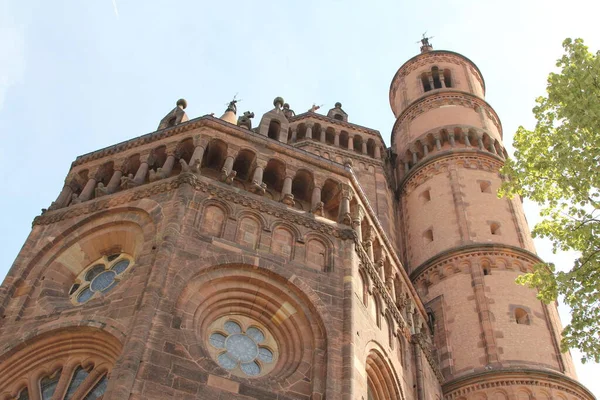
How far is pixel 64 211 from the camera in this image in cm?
1895

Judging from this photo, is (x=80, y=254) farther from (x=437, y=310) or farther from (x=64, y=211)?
(x=437, y=310)

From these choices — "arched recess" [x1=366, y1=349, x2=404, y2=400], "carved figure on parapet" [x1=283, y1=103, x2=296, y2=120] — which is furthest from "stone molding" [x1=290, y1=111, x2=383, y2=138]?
"arched recess" [x1=366, y1=349, x2=404, y2=400]

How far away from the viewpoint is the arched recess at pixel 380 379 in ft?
55.0

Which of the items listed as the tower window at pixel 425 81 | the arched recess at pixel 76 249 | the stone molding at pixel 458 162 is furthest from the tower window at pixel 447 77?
the arched recess at pixel 76 249

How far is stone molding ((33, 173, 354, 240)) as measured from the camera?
17734mm

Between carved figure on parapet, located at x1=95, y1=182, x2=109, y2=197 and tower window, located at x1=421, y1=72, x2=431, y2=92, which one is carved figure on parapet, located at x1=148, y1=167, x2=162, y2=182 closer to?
carved figure on parapet, located at x1=95, y1=182, x2=109, y2=197

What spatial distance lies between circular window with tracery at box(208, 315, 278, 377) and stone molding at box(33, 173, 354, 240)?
340 cm

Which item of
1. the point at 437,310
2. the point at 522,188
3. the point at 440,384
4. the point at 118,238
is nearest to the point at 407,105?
the point at 437,310

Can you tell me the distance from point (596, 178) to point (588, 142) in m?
0.94

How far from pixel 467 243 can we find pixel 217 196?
13.2m

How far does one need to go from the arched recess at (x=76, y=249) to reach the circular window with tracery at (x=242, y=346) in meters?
2.73

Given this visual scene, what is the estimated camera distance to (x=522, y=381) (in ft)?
72.5

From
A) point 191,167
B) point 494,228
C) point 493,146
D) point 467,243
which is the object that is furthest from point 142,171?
point 493,146

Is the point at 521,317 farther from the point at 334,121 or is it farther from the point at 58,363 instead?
the point at 58,363
